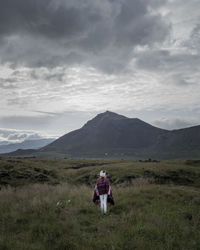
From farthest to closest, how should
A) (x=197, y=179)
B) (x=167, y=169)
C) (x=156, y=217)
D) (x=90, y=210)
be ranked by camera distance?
(x=167, y=169), (x=197, y=179), (x=90, y=210), (x=156, y=217)

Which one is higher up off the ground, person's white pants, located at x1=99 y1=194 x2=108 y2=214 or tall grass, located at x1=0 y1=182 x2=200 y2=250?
person's white pants, located at x1=99 y1=194 x2=108 y2=214

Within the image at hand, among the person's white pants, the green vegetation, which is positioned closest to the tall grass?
the green vegetation

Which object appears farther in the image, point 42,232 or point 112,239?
point 42,232

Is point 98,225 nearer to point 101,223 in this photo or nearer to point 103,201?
point 101,223

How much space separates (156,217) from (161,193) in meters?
5.22

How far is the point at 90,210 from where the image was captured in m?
9.56

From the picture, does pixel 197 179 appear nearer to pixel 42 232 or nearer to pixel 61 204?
pixel 61 204

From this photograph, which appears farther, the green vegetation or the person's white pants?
the person's white pants

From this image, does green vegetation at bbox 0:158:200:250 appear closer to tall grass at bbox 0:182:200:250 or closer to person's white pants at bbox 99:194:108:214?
tall grass at bbox 0:182:200:250

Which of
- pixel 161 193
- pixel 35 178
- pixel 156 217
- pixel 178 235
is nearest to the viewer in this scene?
pixel 178 235

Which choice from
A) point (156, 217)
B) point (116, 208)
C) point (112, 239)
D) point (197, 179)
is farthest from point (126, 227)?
point (197, 179)

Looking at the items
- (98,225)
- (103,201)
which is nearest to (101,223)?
(98,225)

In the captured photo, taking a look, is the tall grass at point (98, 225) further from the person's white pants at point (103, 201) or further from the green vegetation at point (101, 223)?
the person's white pants at point (103, 201)

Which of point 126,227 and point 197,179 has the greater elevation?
point 126,227
